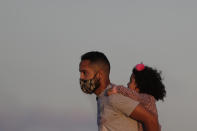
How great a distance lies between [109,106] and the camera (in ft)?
18.2

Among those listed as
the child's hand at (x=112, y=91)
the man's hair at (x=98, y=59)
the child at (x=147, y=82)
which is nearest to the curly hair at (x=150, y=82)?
the child at (x=147, y=82)

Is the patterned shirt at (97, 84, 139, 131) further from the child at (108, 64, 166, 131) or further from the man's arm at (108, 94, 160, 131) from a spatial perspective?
the child at (108, 64, 166, 131)

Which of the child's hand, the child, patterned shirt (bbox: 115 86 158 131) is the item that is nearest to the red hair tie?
the child

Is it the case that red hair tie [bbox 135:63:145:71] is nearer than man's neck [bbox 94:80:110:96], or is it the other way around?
man's neck [bbox 94:80:110:96]

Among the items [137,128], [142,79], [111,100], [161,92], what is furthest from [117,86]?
[142,79]

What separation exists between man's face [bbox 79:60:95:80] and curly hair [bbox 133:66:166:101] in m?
1.94

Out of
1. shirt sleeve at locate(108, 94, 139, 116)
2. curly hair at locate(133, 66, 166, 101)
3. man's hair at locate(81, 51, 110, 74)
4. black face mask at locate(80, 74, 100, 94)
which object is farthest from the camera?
curly hair at locate(133, 66, 166, 101)

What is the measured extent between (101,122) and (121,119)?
0.29 metres

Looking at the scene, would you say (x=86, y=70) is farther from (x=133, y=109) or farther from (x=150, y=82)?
(x=150, y=82)

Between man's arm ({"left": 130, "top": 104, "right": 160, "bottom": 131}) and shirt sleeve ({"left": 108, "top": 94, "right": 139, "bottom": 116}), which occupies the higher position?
shirt sleeve ({"left": 108, "top": 94, "right": 139, "bottom": 116})

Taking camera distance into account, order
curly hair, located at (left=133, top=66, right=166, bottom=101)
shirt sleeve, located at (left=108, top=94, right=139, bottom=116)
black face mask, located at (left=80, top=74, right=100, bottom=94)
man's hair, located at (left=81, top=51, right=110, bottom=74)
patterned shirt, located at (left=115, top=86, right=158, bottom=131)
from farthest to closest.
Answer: curly hair, located at (left=133, top=66, right=166, bottom=101), man's hair, located at (left=81, top=51, right=110, bottom=74), black face mask, located at (left=80, top=74, right=100, bottom=94), patterned shirt, located at (left=115, top=86, right=158, bottom=131), shirt sleeve, located at (left=108, top=94, right=139, bottom=116)

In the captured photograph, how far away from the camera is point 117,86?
568 cm

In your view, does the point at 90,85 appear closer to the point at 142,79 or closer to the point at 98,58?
the point at 98,58

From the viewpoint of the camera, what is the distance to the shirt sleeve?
17.7 ft
